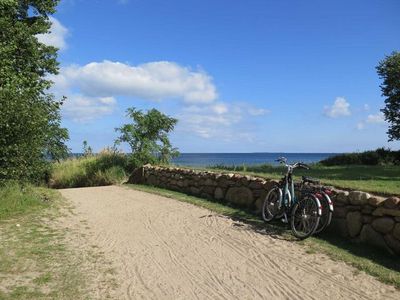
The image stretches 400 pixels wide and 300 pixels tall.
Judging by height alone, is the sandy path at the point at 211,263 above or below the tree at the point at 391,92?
below

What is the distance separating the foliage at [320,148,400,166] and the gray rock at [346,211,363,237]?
59.8 ft

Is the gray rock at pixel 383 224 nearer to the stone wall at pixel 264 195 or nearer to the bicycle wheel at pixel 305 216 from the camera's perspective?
the stone wall at pixel 264 195

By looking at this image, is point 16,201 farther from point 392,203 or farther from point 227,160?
point 227,160

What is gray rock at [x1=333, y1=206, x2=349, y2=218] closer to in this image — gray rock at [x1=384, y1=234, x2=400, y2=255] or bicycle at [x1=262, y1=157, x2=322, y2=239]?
bicycle at [x1=262, y1=157, x2=322, y2=239]

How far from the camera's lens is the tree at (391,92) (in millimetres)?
20392

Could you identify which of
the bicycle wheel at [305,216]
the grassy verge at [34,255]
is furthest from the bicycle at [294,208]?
the grassy verge at [34,255]

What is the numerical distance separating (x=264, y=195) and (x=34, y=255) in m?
5.36

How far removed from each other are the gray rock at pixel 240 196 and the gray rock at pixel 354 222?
10.9ft

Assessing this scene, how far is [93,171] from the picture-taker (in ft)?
63.1

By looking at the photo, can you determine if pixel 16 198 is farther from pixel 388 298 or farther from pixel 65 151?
pixel 65 151

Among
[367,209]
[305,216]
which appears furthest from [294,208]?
[367,209]

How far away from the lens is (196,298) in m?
5.43

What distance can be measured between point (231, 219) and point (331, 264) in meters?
3.42

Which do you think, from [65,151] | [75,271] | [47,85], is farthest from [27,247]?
[65,151]
